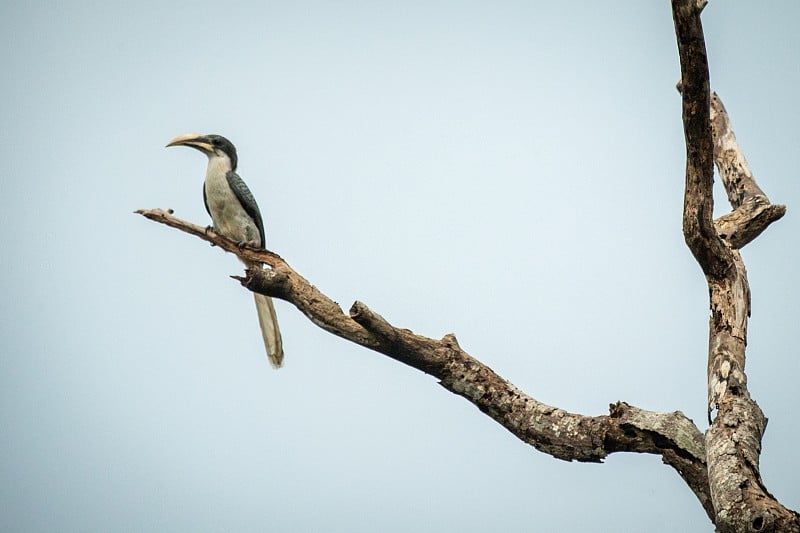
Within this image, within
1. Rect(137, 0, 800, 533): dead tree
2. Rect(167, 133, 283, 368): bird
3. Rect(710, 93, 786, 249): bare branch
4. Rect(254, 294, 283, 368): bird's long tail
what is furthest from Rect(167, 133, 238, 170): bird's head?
Rect(710, 93, 786, 249): bare branch

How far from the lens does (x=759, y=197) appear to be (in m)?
5.56

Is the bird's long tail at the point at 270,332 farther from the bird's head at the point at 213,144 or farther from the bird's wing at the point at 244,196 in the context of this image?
the bird's head at the point at 213,144

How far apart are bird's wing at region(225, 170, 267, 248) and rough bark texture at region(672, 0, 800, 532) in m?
4.49

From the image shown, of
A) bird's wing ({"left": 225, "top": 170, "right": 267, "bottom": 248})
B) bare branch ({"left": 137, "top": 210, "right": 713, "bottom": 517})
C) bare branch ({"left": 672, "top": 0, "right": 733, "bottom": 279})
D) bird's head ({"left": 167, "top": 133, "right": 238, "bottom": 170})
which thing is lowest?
bare branch ({"left": 137, "top": 210, "right": 713, "bottom": 517})

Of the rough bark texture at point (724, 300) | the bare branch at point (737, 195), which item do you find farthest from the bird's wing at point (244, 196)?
the rough bark texture at point (724, 300)

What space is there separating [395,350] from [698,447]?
1.74 meters

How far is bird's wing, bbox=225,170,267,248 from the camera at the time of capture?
8.08 metres

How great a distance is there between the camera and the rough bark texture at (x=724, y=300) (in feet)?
12.3

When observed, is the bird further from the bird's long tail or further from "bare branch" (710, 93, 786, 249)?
"bare branch" (710, 93, 786, 249)

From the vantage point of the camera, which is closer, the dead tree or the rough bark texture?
the rough bark texture

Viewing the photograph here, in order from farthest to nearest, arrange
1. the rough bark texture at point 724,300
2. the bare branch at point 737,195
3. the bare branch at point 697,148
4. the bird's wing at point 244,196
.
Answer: the bird's wing at point 244,196, the bare branch at point 737,195, the bare branch at point 697,148, the rough bark texture at point 724,300

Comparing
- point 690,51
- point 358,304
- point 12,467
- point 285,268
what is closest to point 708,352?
point 690,51

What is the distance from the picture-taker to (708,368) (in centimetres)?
477

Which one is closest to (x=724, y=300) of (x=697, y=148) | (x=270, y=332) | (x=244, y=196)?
(x=697, y=148)
